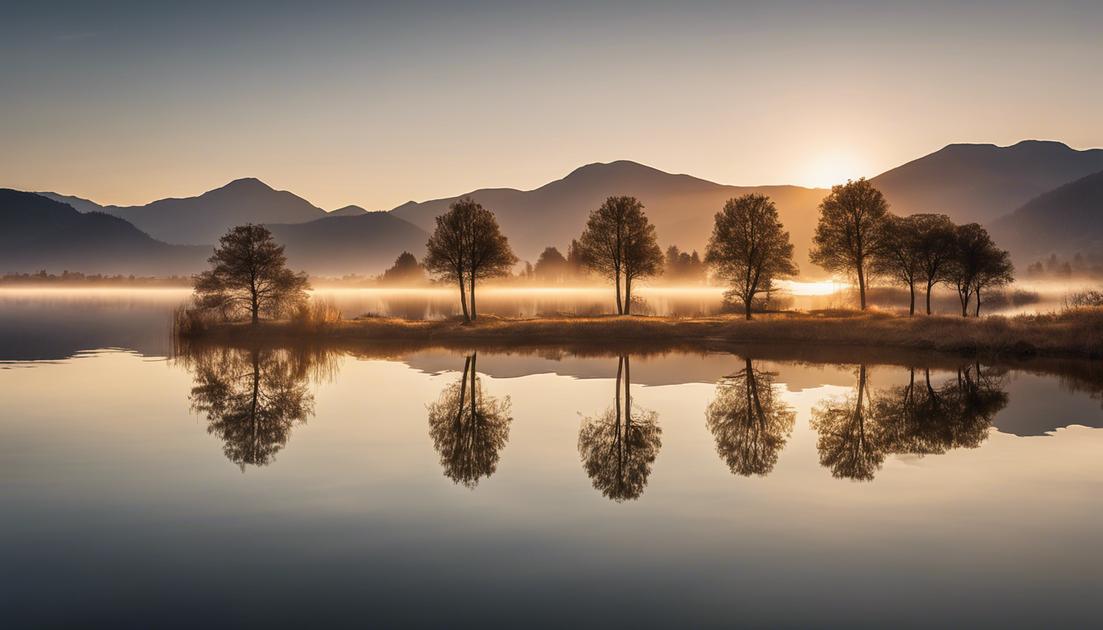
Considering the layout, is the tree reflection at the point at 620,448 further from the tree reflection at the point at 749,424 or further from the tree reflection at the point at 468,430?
the tree reflection at the point at 468,430

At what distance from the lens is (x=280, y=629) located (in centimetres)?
1162

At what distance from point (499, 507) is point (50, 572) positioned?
31.5ft

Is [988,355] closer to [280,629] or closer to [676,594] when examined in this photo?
[676,594]

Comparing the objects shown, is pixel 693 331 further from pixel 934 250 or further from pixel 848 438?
pixel 848 438

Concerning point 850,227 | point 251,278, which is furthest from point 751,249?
point 251,278

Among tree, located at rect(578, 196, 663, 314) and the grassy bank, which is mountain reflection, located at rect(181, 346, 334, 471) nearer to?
the grassy bank

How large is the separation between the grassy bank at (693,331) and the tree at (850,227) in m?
7.62

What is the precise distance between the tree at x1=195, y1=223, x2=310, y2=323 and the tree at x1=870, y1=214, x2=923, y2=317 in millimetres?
65703

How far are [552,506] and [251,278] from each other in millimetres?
64989

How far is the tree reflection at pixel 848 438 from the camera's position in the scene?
2188 cm

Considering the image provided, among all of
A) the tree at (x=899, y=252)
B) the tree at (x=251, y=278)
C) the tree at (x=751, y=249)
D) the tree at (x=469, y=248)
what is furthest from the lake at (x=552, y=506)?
the tree at (x=899, y=252)

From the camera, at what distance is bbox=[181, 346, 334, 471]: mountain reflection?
84.0 feet

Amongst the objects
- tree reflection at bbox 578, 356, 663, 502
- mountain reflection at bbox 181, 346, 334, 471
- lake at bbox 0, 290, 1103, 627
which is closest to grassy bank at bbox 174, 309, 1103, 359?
mountain reflection at bbox 181, 346, 334, 471

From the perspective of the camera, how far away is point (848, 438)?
25859 mm
